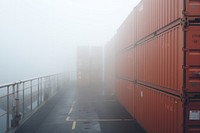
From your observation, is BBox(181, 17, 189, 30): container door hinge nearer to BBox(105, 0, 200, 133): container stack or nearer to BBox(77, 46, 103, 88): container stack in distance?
BBox(105, 0, 200, 133): container stack

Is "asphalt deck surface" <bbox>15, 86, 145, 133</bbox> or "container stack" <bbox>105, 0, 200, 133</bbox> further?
"asphalt deck surface" <bbox>15, 86, 145, 133</bbox>

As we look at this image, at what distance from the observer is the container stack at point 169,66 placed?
722 cm

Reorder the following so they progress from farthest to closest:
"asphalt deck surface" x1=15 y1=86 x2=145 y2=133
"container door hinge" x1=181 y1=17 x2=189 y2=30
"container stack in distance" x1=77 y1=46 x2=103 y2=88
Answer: "container stack in distance" x1=77 y1=46 x2=103 y2=88 < "asphalt deck surface" x1=15 y1=86 x2=145 y2=133 < "container door hinge" x1=181 y1=17 x2=189 y2=30

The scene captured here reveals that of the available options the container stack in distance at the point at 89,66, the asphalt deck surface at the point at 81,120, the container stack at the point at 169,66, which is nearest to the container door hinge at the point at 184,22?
the container stack at the point at 169,66

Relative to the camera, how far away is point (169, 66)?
828 cm

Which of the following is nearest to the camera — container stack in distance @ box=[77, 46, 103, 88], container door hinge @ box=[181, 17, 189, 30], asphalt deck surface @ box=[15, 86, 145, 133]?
container door hinge @ box=[181, 17, 189, 30]

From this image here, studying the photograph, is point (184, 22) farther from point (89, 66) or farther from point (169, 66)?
point (89, 66)

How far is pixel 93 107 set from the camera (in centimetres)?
1780

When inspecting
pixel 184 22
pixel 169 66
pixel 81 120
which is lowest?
pixel 81 120

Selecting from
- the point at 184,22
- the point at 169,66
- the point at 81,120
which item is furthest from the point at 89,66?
the point at 184,22

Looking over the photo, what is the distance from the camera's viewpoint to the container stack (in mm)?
7219

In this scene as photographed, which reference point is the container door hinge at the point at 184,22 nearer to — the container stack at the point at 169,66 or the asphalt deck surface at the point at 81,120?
the container stack at the point at 169,66

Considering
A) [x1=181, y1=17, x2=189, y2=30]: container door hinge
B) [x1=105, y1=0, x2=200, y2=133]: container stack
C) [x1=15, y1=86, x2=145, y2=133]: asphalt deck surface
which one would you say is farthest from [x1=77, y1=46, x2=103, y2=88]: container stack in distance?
[x1=181, y1=17, x2=189, y2=30]: container door hinge

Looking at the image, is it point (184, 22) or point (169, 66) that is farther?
point (169, 66)
